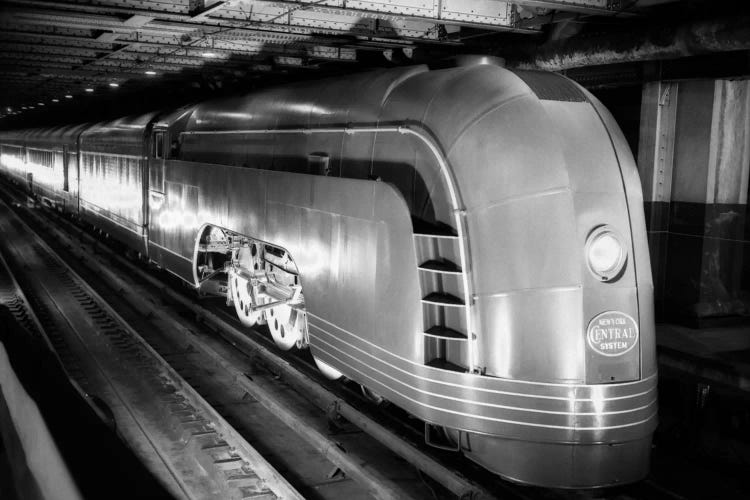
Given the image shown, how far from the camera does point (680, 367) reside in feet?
26.2

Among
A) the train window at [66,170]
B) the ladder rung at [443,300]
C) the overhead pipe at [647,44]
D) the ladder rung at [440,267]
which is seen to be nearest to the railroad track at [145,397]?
the ladder rung at [443,300]

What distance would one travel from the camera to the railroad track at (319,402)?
18.1 feet

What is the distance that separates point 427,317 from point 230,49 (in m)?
8.07

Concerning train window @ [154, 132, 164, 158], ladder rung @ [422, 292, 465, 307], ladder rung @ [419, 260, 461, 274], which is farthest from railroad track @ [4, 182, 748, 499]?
train window @ [154, 132, 164, 158]

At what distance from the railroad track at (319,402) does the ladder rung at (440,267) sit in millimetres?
1471

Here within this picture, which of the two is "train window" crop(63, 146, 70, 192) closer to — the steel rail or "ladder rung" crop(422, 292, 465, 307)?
the steel rail

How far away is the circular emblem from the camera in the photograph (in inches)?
188

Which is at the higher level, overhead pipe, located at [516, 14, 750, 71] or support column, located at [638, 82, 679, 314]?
overhead pipe, located at [516, 14, 750, 71]

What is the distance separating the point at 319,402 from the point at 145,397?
214 cm

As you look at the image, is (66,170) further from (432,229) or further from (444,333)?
(444,333)

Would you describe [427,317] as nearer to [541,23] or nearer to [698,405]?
[698,405]

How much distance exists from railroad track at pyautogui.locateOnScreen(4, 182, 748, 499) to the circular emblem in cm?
107

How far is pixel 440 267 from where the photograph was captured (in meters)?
5.11

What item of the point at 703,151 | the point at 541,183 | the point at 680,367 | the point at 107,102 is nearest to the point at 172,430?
the point at 541,183
